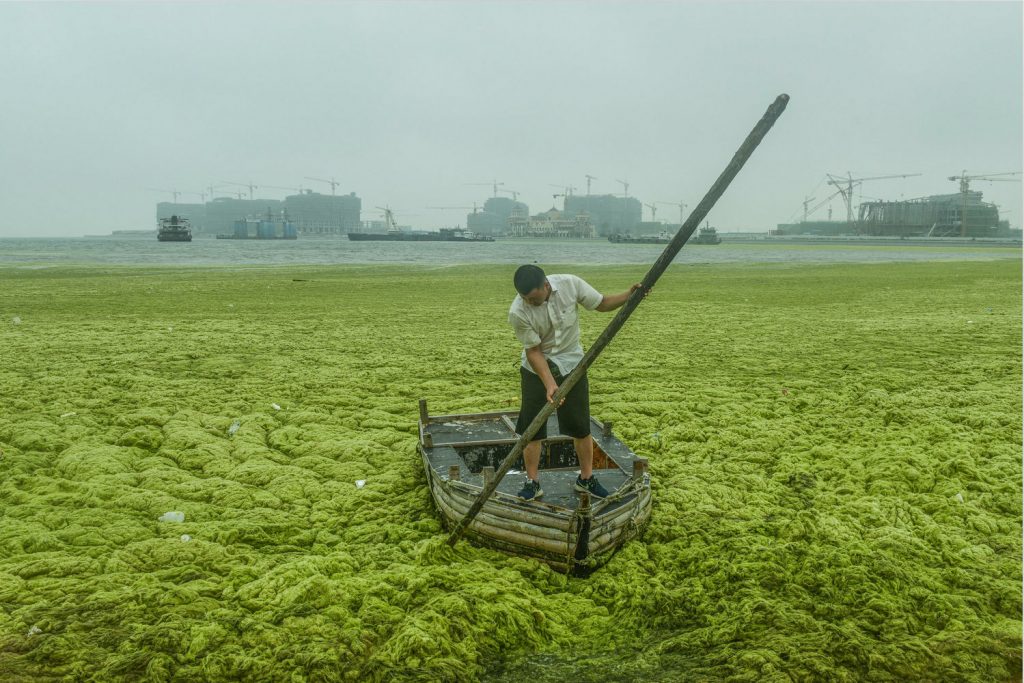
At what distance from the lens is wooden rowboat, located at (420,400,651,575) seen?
4238 mm

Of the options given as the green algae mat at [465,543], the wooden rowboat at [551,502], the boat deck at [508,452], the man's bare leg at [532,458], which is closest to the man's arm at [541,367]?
the man's bare leg at [532,458]

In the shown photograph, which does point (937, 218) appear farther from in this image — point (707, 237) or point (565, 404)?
point (565, 404)

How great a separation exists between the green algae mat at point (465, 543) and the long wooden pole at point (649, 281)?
0.45 m

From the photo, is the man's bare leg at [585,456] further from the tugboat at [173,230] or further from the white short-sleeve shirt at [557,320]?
the tugboat at [173,230]

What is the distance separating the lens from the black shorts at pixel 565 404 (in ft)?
15.1

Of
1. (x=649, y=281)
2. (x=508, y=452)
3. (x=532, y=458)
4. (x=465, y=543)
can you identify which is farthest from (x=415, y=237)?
(x=649, y=281)

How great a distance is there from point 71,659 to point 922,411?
7.94 meters

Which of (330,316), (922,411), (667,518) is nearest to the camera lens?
(667,518)

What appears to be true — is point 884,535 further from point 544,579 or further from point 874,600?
point 544,579

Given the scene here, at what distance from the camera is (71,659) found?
137 inches

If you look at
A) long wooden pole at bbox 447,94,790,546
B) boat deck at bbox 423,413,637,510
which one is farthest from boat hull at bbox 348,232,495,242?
long wooden pole at bbox 447,94,790,546

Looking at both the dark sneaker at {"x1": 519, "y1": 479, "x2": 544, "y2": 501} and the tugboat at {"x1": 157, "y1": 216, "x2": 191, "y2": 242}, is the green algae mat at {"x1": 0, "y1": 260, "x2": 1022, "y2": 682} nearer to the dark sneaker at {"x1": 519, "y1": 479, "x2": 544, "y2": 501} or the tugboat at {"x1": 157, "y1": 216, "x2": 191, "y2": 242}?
the dark sneaker at {"x1": 519, "y1": 479, "x2": 544, "y2": 501}

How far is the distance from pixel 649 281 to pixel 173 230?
10289 cm

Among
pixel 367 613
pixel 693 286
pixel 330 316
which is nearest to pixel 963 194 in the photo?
pixel 693 286
